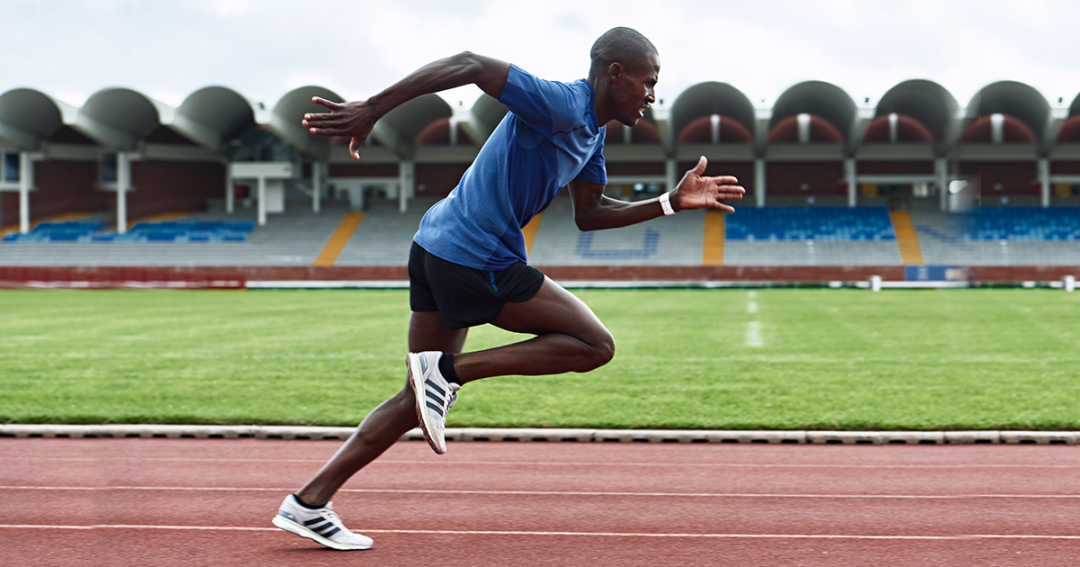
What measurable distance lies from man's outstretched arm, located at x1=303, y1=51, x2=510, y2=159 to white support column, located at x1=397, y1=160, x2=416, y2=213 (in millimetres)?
49472

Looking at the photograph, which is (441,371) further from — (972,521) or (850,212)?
(850,212)

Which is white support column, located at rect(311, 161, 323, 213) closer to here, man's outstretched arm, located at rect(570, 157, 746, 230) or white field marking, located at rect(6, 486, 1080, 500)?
white field marking, located at rect(6, 486, 1080, 500)

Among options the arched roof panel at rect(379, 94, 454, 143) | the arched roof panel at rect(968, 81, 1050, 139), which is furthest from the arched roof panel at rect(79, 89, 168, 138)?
the arched roof panel at rect(968, 81, 1050, 139)

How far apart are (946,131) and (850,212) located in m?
6.08

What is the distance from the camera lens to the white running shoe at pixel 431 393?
149 inches

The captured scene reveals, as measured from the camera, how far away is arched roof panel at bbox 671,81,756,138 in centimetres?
4369

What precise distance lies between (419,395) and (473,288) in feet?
1.62

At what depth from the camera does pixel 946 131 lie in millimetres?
46781

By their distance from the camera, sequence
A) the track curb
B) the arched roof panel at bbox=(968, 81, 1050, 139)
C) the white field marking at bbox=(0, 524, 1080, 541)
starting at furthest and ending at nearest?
the arched roof panel at bbox=(968, 81, 1050, 139), the track curb, the white field marking at bbox=(0, 524, 1080, 541)

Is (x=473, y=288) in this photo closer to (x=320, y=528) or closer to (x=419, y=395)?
(x=419, y=395)

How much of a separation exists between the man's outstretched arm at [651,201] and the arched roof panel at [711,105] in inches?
1580

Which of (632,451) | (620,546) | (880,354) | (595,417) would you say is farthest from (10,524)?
(880,354)

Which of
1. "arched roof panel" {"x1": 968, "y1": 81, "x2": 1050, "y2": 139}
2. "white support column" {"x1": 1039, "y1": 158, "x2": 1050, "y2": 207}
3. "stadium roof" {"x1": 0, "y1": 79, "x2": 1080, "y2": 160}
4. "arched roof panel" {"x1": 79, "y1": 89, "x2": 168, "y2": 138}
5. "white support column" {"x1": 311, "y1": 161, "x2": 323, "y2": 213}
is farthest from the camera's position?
"white support column" {"x1": 311, "y1": 161, "x2": 323, "y2": 213}

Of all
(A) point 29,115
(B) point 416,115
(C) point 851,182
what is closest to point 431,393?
(B) point 416,115
